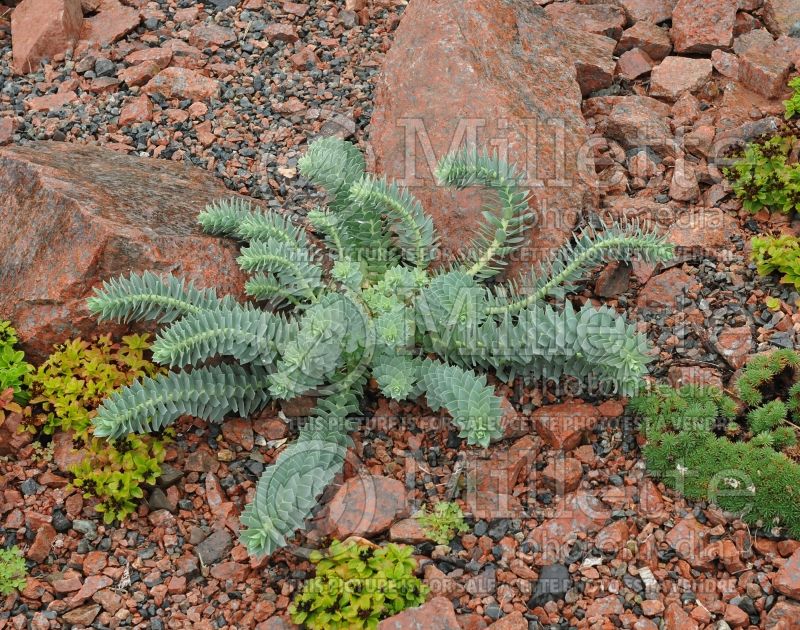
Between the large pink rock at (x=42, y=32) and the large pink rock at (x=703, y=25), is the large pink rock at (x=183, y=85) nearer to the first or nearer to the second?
the large pink rock at (x=42, y=32)

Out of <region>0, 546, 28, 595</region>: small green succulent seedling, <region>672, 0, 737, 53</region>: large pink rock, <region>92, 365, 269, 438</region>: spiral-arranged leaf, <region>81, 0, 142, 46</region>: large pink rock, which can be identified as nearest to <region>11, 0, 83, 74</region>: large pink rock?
<region>81, 0, 142, 46</region>: large pink rock

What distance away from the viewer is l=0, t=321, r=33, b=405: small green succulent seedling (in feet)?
Answer: 12.4

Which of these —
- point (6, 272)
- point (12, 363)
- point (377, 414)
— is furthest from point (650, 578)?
point (6, 272)

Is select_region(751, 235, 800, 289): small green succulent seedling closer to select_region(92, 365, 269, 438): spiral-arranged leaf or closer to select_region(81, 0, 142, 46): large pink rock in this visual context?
select_region(92, 365, 269, 438): spiral-arranged leaf

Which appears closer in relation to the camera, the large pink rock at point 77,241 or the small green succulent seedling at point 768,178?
the large pink rock at point 77,241

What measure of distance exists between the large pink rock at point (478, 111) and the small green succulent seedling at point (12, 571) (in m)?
2.19

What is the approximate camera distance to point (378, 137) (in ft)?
15.2

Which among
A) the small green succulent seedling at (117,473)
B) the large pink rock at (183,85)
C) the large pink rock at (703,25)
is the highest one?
the large pink rock at (703,25)

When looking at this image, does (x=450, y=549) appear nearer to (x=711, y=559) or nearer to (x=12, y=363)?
(x=711, y=559)

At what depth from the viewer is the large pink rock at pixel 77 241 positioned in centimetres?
391

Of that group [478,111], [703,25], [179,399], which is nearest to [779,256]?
[478,111]

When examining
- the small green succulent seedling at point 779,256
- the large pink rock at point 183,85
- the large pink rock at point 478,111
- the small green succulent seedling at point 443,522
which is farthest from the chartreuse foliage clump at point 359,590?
the large pink rock at point 183,85

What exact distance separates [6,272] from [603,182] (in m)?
2.90

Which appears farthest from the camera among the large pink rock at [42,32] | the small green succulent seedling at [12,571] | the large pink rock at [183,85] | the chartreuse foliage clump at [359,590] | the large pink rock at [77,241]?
the large pink rock at [42,32]
